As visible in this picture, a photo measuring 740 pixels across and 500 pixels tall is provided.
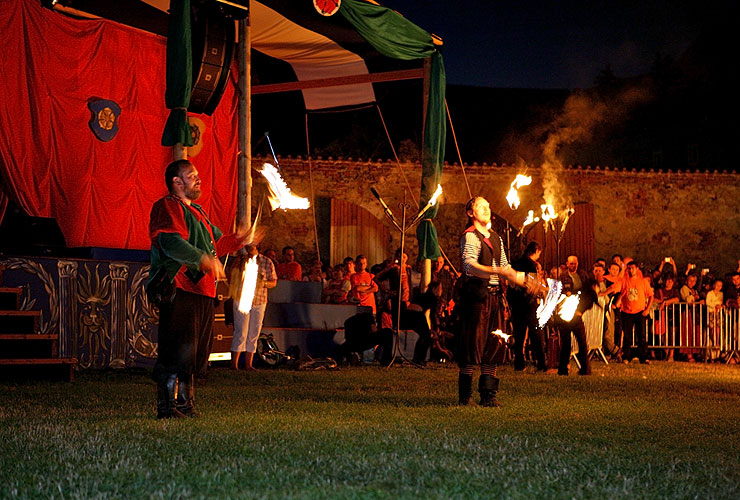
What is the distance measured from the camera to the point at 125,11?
49.2 feet

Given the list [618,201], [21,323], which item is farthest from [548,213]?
[21,323]

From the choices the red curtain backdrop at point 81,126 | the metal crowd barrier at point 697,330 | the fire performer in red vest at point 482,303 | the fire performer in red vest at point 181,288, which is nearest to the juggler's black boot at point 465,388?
the fire performer in red vest at point 482,303

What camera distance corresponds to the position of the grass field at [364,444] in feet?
14.0

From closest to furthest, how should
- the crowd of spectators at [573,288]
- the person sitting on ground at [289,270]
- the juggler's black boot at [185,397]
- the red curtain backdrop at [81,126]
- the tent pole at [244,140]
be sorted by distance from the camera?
the juggler's black boot at [185,397] < the tent pole at [244,140] < the red curtain backdrop at [81,126] < the crowd of spectators at [573,288] < the person sitting on ground at [289,270]

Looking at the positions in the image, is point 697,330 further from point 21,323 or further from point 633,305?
point 21,323

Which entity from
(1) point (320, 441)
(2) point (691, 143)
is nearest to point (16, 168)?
(1) point (320, 441)

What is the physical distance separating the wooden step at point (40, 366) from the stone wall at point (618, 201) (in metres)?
14.3

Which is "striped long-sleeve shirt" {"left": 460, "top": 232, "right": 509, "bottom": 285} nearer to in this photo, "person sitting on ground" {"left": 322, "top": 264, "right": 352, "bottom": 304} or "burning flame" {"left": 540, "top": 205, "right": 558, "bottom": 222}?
"person sitting on ground" {"left": 322, "top": 264, "right": 352, "bottom": 304}

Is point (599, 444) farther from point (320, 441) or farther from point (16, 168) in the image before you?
point (16, 168)

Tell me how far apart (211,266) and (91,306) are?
6131 mm

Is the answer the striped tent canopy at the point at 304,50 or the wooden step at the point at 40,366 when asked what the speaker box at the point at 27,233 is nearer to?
the wooden step at the point at 40,366

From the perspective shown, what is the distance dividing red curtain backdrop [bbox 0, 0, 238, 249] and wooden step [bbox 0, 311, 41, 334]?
8.94 feet

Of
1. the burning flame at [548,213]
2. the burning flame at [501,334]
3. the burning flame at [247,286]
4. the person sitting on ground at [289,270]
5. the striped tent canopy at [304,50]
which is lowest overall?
the burning flame at [501,334]

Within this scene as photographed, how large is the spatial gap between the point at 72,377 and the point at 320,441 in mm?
5894
